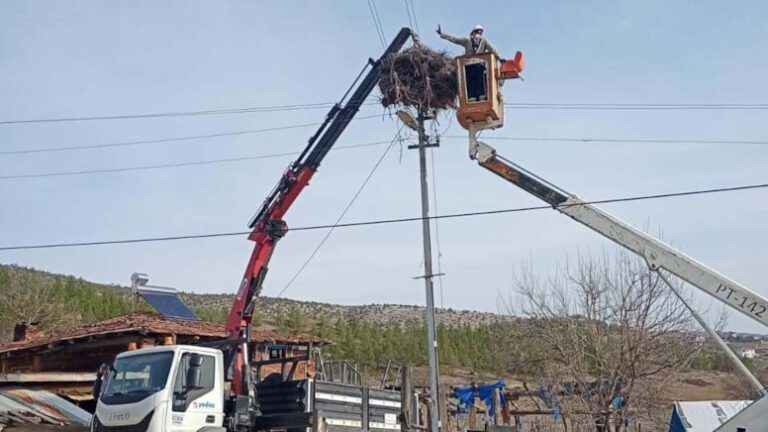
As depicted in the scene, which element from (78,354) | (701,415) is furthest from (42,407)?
(701,415)

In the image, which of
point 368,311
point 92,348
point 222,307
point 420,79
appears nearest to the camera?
point 420,79

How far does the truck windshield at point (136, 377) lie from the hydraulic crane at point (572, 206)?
20.8 ft

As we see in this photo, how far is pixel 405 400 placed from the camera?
53.8 feet

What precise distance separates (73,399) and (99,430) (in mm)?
9066

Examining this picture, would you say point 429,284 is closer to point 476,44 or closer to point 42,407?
point 476,44

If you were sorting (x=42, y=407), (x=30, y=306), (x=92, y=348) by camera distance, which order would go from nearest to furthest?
1. (x=42, y=407)
2. (x=92, y=348)
3. (x=30, y=306)

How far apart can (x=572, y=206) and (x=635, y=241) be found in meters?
1.19

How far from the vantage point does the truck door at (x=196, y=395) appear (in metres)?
13.4

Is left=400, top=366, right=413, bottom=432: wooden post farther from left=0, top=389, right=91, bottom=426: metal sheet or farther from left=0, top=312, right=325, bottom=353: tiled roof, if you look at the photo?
left=0, top=389, right=91, bottom=426: metal sheet

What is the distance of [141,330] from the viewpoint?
21750 mm

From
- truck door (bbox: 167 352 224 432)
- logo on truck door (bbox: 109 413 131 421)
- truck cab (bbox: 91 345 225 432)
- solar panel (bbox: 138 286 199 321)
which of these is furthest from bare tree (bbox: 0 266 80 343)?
truck door (bbox: 167 352 224 432)

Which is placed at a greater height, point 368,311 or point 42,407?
point 368,311

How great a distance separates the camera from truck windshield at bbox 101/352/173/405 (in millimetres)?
13539

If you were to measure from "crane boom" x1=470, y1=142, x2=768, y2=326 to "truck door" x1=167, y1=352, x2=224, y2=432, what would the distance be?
19.3 feet
